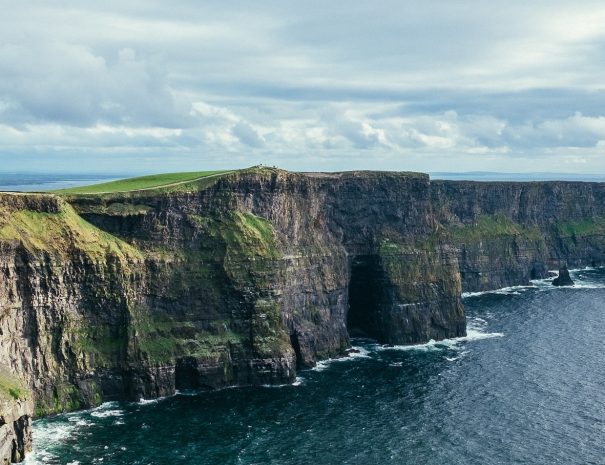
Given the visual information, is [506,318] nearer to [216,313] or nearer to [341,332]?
[341,332]

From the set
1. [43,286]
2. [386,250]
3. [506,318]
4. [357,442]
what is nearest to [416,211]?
[386,250]

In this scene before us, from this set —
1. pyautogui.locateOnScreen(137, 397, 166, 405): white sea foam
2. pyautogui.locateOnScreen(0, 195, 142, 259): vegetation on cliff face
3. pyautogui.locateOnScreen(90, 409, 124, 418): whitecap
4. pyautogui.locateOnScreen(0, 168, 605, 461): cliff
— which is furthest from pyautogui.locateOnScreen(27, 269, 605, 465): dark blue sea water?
pyautogui.locateOnScreen(0, 195, 142, 259): vegetation on cliff face

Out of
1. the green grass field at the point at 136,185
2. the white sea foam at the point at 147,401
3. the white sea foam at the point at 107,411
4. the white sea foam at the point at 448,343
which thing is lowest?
the white sea foam at the point at 448,343

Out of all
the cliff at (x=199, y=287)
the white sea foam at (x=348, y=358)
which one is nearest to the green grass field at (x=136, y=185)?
the cliff at (x=199, y=287)

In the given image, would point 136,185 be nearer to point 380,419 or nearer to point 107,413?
point 107,413

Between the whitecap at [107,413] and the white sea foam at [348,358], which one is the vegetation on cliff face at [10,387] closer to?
the whitecap at [107,413]
